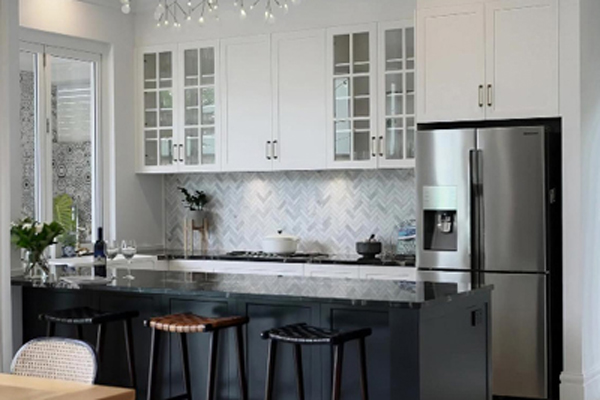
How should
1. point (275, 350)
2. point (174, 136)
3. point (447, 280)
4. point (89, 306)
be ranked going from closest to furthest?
1. point (275, 350)
2. point (89, 306)
3. point (447, 280)
4. point (174, 136)

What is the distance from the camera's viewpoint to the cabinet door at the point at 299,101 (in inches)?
285

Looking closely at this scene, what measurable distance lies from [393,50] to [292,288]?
2694 mm

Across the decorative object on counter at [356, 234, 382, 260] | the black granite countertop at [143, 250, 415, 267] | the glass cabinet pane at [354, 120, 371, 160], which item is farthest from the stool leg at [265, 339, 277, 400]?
the glass cabinet pane at [354, 120, 371, 160]

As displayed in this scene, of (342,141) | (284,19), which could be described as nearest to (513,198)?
(342,141)

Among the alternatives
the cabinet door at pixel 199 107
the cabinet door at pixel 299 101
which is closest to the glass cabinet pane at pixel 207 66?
the cabinet door at pixel 199 107

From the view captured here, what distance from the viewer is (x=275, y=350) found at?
15.2 ft

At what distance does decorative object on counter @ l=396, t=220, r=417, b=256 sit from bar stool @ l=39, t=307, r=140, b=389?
241 centimetres

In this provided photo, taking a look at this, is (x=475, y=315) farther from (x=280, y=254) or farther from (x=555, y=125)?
(x=280, y=254)

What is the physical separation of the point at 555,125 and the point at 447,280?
4.03 feet

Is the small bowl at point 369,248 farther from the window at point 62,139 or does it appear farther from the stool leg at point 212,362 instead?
the stool leg at point 212,362

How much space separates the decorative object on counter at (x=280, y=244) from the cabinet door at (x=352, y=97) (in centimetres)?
68

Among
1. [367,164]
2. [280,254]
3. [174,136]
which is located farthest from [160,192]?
[367,164]

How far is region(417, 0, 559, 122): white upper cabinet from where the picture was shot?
598 centimetres

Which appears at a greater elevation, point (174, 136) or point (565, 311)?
point (174, 136)
